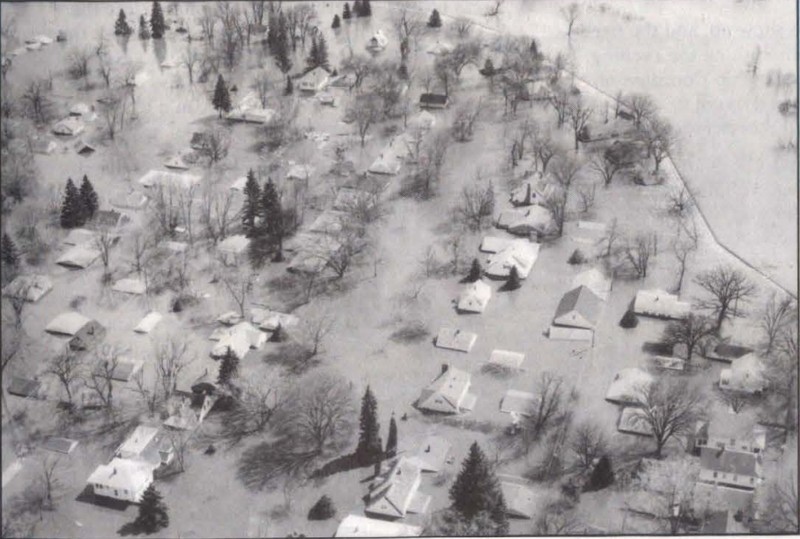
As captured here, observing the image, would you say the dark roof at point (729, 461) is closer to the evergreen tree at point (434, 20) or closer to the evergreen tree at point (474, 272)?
the evergreen tree at point (474, 272)

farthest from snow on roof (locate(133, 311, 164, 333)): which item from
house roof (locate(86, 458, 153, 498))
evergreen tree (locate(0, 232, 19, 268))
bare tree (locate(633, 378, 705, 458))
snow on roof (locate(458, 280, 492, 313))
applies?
bare tree (locate(633, 378, 705, 458))

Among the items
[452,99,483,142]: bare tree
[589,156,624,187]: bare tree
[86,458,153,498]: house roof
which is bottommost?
[86,458,153,498]: house roof

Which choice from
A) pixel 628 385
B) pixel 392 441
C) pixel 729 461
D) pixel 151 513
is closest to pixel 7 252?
pixel 151 513

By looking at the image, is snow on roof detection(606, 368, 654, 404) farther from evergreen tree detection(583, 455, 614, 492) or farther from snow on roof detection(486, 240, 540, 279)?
snow on roof detection(486, 240, 540, 279)

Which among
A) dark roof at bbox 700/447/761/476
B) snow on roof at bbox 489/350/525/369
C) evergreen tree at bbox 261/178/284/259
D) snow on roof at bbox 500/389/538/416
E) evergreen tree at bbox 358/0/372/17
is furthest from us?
evergreen tree at bbox 358/0/372/17

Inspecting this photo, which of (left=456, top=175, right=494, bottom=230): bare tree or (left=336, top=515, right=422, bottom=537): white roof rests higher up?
(left=456, top=175, right=494, bottom=230): bare tree

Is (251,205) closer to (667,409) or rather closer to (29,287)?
(29,287)

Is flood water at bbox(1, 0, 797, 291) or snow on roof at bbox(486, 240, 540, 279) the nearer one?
snow on roof at bbox(486, 240, 540, 279)
